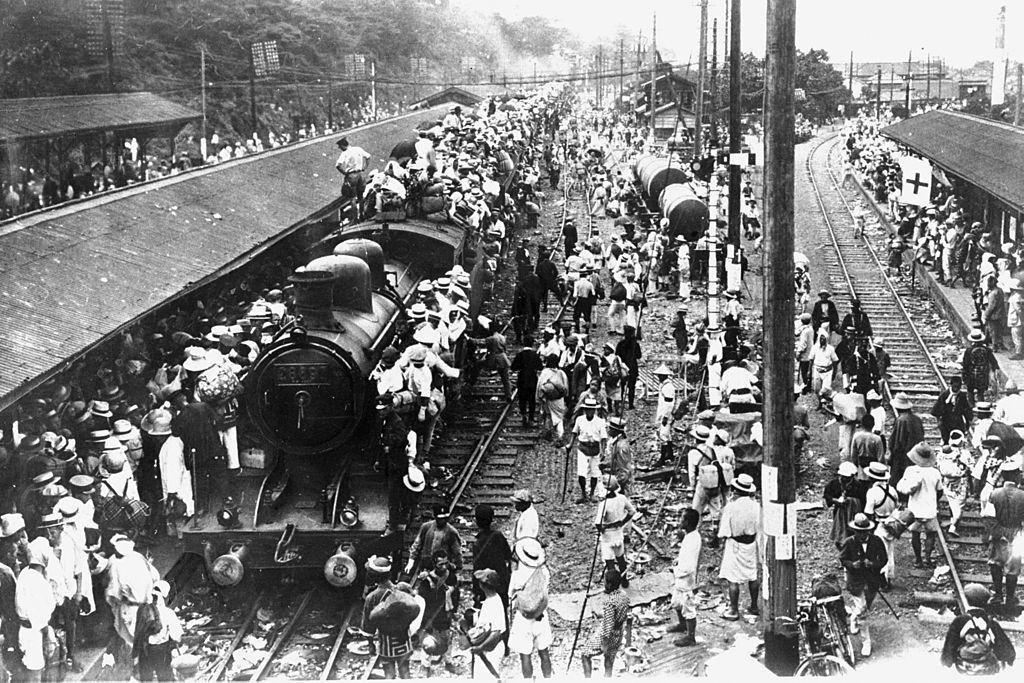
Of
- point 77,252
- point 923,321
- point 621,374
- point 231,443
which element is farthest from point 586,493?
point 923,321

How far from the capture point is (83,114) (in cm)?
2492

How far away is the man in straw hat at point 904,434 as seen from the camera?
1257cm

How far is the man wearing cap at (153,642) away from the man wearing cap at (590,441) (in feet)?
19.3

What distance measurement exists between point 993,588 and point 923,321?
12.9 metres

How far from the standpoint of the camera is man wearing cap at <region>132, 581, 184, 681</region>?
29.6ft

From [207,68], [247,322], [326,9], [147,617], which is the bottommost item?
[147,617]

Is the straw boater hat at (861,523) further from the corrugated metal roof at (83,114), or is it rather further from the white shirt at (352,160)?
the corrugated metal roof at (83,114)

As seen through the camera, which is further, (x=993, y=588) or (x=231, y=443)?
(x=231, y=443)

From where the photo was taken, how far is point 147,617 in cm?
907

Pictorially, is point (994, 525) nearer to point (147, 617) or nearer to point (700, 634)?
point (700, 634)

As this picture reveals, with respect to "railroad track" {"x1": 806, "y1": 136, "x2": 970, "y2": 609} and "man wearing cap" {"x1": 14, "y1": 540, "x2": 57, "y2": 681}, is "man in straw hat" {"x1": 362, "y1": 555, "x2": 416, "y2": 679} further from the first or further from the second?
"railroad track" {"x1": 806, "y1": 136, "x2": 970, "y2": 609}

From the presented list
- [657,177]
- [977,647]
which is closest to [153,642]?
[977,647]

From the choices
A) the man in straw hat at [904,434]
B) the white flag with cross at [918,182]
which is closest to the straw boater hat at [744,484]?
the man in straw hat at [904,434]

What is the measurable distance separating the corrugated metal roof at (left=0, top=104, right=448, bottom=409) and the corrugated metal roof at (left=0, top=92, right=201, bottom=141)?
3217 millimetres
